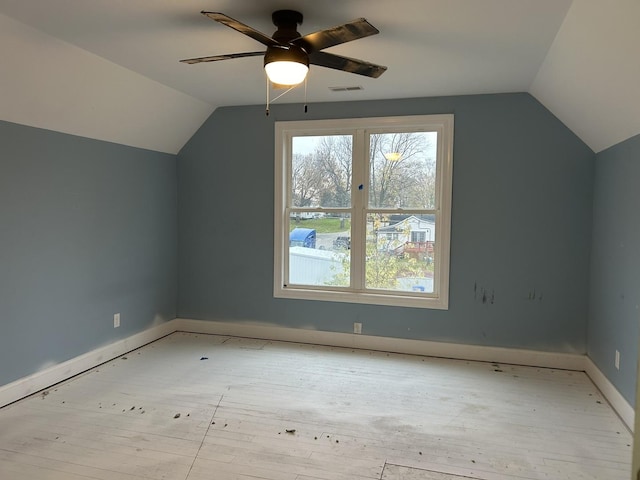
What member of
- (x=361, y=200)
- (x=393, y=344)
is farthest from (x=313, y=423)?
(x=361, y=200)

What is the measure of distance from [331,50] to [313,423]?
A: 2457 mm

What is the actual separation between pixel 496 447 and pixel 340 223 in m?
2.42

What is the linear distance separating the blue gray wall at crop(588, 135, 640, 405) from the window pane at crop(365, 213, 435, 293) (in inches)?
52.5

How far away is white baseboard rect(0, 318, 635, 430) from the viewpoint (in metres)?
3.09

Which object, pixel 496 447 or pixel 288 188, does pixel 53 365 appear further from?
pixel 496 447

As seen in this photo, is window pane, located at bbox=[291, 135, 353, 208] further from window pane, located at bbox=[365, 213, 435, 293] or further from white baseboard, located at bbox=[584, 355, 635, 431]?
white baseboard, located at bbox=[584, 355, 635, 431]

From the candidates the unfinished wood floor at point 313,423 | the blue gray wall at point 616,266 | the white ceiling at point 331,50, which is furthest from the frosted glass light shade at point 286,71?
the blue gray wall at point 616,266

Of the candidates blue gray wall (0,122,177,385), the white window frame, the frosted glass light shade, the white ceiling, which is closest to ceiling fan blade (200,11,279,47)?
the frosted glass light shade

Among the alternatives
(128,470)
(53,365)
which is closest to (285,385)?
(128,470)

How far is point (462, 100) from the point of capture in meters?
3.89

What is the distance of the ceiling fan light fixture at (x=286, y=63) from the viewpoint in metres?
2.23

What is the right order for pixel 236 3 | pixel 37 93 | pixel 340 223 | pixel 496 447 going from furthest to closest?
1. pixel 340 223
2. pixel 37 93
3. pixel 496 447
4. pixel 236 3

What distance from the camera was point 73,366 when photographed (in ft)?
11.4

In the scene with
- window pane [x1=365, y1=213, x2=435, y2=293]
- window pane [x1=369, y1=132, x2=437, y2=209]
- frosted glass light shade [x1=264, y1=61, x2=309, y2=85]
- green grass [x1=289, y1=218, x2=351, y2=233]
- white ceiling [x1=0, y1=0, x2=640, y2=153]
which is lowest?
window pane [x1=365, y1=213, x2=435, y2=293]
